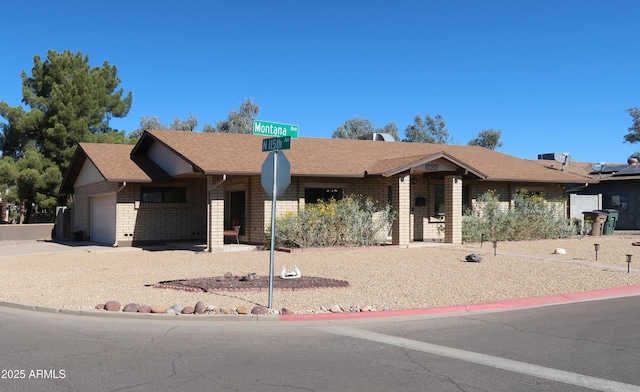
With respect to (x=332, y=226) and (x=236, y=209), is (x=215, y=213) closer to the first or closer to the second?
(x=236, y=209)

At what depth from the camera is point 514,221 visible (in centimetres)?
2327

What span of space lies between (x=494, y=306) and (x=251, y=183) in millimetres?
13139

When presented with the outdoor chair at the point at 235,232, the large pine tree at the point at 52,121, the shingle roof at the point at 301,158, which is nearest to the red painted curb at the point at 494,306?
the shingle roof at the point at 301,158

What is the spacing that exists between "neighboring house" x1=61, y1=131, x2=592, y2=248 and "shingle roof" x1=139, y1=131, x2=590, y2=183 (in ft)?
0.16

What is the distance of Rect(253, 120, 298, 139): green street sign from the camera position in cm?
965

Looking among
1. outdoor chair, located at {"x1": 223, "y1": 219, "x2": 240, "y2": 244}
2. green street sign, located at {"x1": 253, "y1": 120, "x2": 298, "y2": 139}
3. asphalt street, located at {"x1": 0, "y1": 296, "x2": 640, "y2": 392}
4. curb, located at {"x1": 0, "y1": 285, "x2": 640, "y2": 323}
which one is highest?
green street sign, located at {"x1": 253, "y1": 120, "x2": 298, "y2": 139}

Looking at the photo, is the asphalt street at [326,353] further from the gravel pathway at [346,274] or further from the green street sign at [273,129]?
the green street sign at [273,129]

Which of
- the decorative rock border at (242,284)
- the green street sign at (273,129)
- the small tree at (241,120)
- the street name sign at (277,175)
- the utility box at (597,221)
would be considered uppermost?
the small tree at (241,120)

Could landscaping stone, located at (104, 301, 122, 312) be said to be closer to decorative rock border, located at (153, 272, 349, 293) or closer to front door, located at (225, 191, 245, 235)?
decorative rock border, located at (153, 272, 349, 293)

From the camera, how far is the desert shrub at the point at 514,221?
76.3ft

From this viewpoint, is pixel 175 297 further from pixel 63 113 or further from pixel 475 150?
pixel 63 113

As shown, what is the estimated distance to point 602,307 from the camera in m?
10.5

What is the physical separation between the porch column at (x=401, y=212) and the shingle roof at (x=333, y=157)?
744mm

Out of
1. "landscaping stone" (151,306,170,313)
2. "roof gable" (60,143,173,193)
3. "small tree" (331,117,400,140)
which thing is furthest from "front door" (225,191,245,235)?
"small tree" (331,117,400,140)
